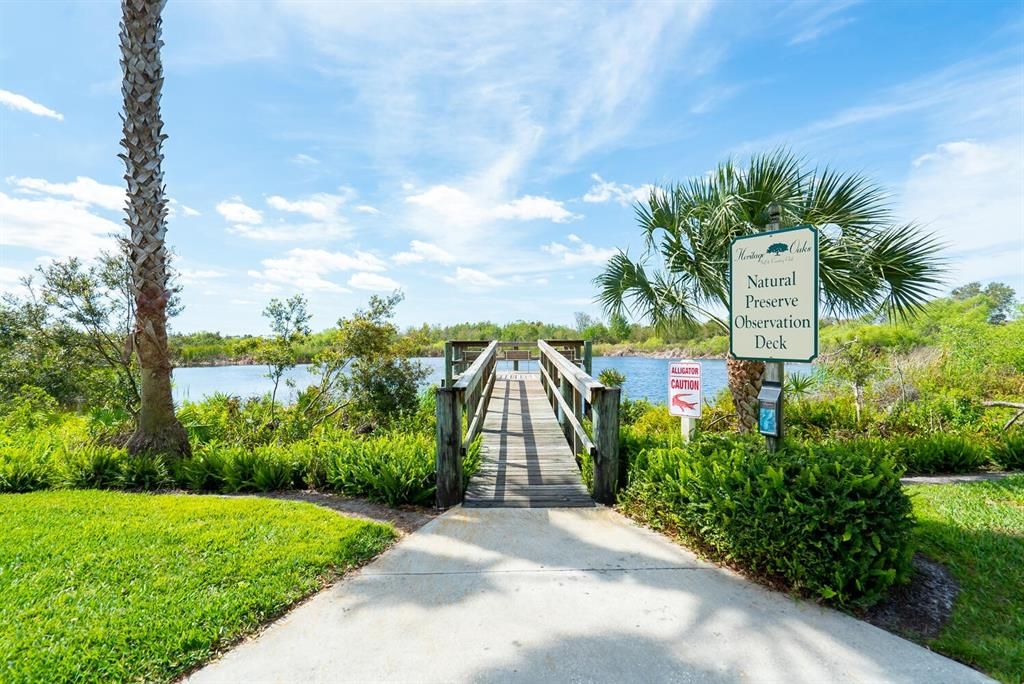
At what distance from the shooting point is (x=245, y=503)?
4117 millimetres

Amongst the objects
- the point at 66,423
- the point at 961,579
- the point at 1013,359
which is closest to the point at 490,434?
the point at 961,579

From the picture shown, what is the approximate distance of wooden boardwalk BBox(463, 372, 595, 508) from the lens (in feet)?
14.0

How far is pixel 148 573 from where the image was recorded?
111 inches

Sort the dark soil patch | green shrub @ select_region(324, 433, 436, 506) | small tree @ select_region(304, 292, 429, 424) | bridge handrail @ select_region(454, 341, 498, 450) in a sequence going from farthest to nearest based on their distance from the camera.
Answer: small tree @ select_region(304, 292, 429, 424) → bridge handrail @ select_region(454, 341, 498, 450) → green shrub @ select_region(324, 433, 436, 506) → the dark soil patch

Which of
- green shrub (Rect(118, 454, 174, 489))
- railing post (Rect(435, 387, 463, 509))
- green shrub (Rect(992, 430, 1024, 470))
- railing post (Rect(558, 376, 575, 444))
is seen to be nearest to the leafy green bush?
green shrub (Rect(118, 454, 174, 489))

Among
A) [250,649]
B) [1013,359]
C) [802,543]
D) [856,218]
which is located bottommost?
[250,649]

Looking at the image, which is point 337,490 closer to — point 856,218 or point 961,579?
point 961,579

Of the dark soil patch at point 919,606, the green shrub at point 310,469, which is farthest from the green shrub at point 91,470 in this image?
the dark soil patch at point 919,606

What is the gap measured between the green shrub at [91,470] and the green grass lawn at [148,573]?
0.48 meters

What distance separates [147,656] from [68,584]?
1.05 m

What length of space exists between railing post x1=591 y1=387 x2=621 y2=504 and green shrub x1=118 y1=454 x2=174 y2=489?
4.38 metres

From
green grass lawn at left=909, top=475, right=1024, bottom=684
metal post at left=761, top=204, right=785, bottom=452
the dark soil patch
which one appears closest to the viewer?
green grass lawn at left=909, top=475, right=1024, bottom=684

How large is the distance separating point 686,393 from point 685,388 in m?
0.06

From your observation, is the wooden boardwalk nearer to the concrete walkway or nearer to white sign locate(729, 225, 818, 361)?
the concrete walkway
